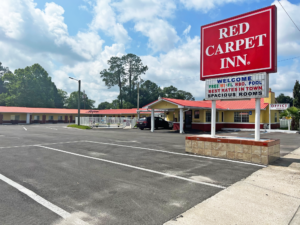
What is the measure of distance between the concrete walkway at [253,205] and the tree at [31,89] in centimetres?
7351

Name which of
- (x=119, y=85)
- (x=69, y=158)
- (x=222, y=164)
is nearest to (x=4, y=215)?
(x=69, y=158)

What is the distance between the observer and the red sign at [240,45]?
8148 mm

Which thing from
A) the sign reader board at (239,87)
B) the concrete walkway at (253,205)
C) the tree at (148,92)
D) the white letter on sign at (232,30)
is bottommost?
the concrete walkway at (253,205)

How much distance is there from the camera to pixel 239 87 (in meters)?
8.91

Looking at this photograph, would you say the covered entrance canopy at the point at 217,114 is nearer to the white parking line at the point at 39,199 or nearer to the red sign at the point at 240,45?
the red sign at the point at 240,45

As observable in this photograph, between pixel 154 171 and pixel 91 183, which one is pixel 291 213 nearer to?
pixel 154 171

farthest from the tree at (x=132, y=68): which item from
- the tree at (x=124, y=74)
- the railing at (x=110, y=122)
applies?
the railing at (x=110, y=122)

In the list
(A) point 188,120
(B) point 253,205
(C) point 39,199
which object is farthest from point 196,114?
(C) point 39,199

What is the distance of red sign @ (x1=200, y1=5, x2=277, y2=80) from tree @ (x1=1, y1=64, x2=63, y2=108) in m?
69.9

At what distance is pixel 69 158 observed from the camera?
8.44 metres

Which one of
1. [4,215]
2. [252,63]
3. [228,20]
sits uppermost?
[228,20]

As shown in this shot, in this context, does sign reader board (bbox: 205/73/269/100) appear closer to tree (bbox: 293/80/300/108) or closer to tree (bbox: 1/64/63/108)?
tree (bbox: 293/80/300/108)

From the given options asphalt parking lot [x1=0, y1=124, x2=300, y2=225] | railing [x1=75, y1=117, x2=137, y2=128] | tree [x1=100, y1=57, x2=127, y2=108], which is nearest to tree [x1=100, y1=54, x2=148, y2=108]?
tree [x1=100, y1=57, x2=127, y2=108]

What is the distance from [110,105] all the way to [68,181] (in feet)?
299
